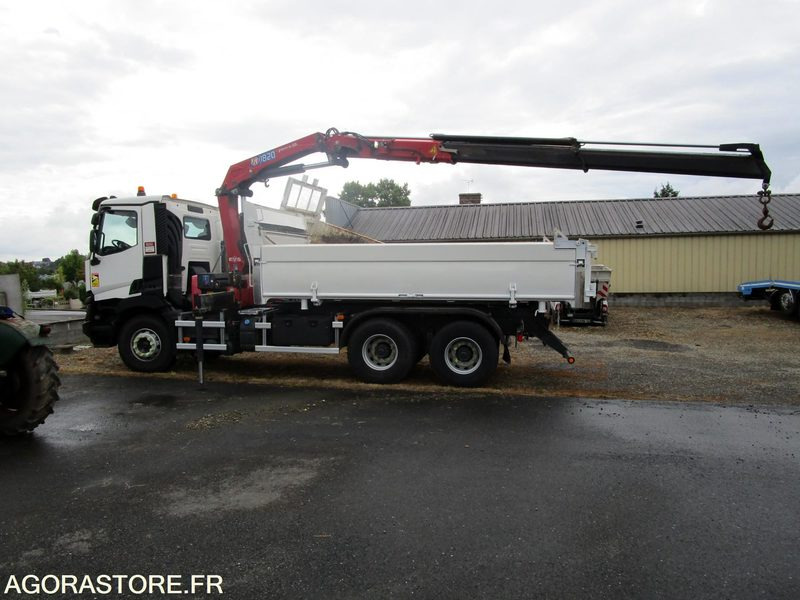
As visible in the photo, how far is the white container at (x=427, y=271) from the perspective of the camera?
25.9ft

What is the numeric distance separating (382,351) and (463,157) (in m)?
3.41

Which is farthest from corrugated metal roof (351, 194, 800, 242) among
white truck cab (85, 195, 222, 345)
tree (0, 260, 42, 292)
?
white truck cab (85, 195, 222, 345)

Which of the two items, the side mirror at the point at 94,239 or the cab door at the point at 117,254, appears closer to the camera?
the cab door at the point at 117,254

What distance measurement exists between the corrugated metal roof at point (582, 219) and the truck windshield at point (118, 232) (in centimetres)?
1657

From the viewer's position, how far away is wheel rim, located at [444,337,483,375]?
326 inches

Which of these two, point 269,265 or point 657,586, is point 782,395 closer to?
point 657,586

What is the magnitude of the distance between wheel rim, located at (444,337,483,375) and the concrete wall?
5479 mm

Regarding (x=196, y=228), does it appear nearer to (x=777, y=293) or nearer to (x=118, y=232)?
(x=118, y=232)

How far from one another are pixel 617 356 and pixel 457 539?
886 cm

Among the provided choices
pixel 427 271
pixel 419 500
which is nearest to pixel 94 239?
pixel 427 271

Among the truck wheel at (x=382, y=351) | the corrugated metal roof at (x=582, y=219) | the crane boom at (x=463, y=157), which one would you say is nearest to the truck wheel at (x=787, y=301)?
the corrugated metal roof at (x=582, y=219)

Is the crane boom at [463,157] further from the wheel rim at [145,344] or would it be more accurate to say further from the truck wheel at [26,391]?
the truck wheel at [26,391]

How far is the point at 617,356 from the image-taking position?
11.5 meters

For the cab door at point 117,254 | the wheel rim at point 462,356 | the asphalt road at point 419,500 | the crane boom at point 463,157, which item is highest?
the crane boom at point 463,157
